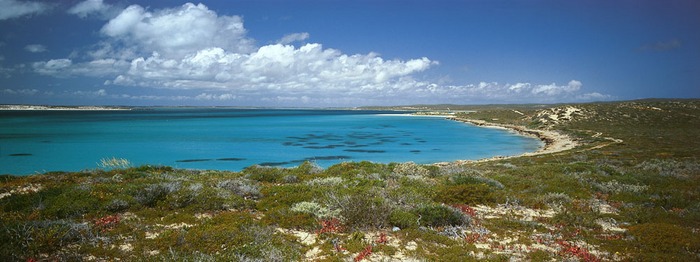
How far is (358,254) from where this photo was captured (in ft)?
27.8

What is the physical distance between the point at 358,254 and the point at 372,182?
772 cm

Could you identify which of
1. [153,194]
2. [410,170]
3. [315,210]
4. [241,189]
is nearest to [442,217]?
[315,210]

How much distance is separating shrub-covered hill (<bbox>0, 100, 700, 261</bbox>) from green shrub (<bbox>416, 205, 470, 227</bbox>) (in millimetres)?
34

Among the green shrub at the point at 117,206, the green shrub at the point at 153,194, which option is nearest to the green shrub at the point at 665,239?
the green shrub at the point at 153,194

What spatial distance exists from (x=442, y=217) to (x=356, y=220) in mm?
2660

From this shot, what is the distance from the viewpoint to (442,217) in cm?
1088

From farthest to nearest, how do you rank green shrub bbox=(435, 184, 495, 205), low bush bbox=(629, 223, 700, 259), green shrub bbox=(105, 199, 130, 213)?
green shrub bbox=(435, 184, 495, 205), green shrub bbox=(105, 199, 130, 213), low bush bbox=(629, 223, 700, 259)

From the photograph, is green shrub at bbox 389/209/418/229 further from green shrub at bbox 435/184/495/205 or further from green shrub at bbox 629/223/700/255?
green shrub at bbox 629/223/700/255

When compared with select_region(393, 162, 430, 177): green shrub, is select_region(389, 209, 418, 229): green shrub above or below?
above

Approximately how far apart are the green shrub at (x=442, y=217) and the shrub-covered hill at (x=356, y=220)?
0.11ft

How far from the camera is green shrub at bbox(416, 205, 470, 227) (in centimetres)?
1083

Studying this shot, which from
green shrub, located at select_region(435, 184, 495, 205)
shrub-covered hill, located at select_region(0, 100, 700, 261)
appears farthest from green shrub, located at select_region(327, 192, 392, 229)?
green shrub, located at select_region(435, 184, 495, 205)

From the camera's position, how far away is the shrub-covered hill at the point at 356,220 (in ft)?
27.3

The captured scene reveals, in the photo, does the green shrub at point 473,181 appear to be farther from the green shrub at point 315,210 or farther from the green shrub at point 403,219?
the green shrub at point 315,210
